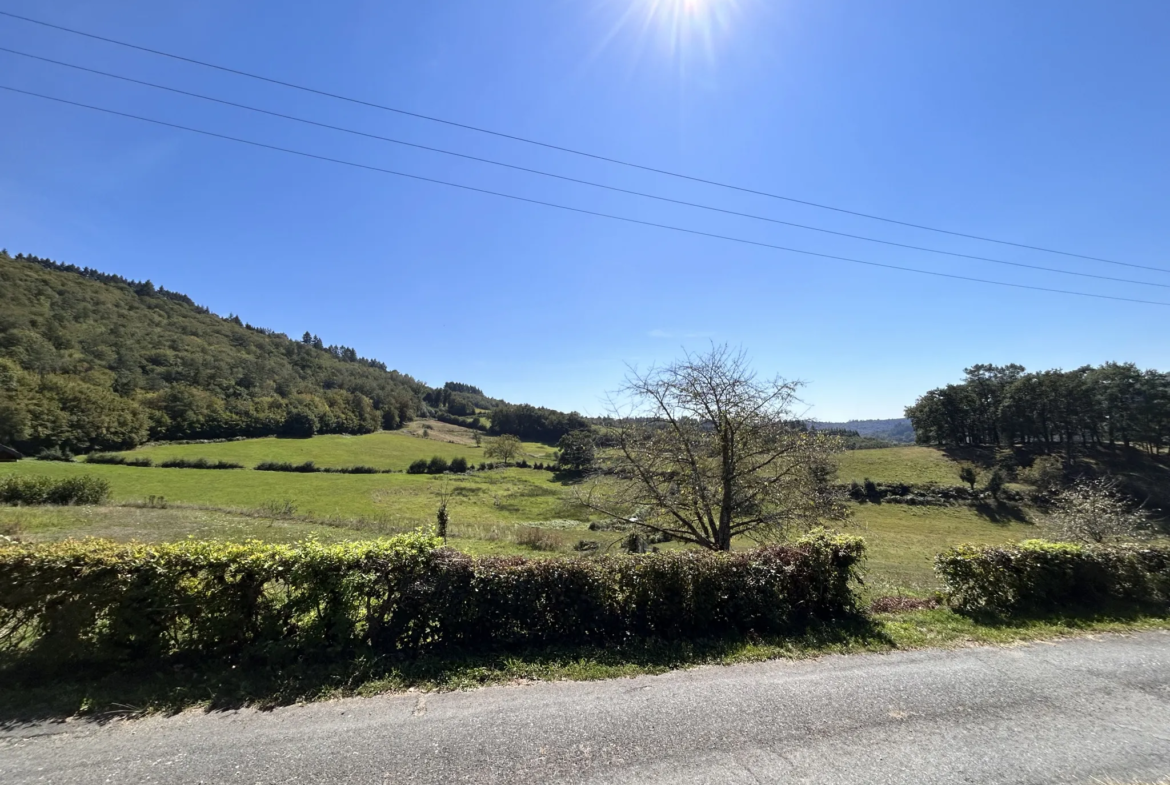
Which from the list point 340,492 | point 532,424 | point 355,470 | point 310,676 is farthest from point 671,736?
point 532,424

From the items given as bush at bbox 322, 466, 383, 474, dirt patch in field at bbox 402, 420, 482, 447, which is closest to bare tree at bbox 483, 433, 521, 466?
bush at bbox 322, 466, 383, 474

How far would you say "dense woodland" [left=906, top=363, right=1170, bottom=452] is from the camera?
185ft

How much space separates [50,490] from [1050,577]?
138ft

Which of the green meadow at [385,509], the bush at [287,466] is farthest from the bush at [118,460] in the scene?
the bush at [287,466]

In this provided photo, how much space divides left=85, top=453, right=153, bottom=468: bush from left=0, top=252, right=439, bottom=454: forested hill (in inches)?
189

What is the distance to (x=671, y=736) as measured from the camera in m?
4.33

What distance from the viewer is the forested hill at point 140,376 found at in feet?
188

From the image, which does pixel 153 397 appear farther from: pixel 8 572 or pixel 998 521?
pixel 998 521

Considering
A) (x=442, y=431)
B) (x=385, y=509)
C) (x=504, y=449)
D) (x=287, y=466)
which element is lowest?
(x=385, y=509)

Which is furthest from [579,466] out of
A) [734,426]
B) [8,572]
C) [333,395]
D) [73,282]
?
[73,282]

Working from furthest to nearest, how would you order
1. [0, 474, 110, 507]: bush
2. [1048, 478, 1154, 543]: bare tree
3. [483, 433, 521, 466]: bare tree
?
[483, 433, 521, 466]: bare tree, [0, 474, 110, 507]: bush, [1048, 478, 1154, 543]: bare tree

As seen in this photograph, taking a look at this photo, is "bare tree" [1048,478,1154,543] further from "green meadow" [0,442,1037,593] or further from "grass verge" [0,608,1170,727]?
"grass verge" [0,608,1170,727]

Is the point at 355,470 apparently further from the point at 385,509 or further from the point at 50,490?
the point at 50,490

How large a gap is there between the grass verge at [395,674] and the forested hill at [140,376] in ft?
236
